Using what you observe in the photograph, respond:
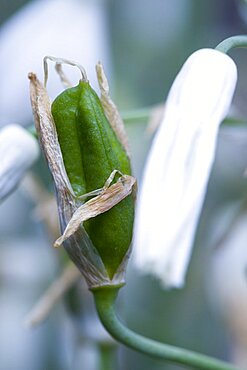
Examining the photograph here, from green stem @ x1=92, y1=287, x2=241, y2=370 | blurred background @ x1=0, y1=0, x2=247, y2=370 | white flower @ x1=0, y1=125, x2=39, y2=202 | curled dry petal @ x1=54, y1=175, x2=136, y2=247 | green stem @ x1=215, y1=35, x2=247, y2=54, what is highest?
green stem @ x1=215, y1=35, x2=247, y2=54

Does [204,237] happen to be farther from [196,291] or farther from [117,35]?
[117,35]

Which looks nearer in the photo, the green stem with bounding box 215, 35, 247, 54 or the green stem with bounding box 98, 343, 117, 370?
the green stem with bounding box 215, 35, 247, 54

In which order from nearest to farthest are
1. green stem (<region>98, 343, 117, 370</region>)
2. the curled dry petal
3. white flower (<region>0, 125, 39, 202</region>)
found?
the curled dry petal < white flower (<region>0, 125, 39, 202</region>) < green stem (<region>98, 343, 117, 370</region>)

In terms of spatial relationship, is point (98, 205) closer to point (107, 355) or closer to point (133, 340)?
point (133, 340)

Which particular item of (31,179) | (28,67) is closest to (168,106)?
(31,179)

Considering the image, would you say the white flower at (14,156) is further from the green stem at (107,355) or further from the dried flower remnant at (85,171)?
the green stem at (107,355)

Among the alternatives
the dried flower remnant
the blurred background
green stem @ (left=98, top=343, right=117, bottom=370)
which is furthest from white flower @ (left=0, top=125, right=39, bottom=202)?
the blurred background

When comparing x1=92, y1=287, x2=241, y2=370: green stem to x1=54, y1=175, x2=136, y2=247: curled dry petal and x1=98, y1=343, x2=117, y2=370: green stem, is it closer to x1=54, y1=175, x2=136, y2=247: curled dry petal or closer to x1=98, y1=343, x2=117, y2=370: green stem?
x1=54, y1=175, x2=136, y2=247: curled dry petal

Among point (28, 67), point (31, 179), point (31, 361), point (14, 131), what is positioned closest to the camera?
point (14, 131)
